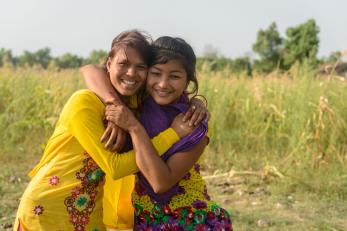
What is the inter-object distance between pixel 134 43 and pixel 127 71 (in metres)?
0.10

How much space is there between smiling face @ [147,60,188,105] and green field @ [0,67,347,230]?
80.8 inches

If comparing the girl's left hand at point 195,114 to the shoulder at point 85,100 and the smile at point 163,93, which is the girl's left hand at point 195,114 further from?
the shoulder at point 85,100

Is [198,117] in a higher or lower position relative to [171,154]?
higher

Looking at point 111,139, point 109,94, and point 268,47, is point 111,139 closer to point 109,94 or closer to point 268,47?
point 109,94

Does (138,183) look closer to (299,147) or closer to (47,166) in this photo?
(47,166)

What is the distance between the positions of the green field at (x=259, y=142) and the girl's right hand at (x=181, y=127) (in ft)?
6.62

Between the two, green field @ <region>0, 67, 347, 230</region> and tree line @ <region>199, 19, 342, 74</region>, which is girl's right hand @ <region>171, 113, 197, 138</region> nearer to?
green field @ <region>0, 67, 347, 230</region>

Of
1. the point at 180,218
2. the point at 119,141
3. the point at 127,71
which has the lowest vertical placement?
the point at 180,218

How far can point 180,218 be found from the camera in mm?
2010

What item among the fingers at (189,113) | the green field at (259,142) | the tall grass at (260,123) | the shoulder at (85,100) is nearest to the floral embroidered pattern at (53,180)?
the shoulder at (85,100)

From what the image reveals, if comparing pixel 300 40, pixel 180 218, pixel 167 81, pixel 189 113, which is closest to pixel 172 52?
pixel 167 81

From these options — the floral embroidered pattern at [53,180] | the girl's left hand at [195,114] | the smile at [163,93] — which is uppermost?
the smile at [163,93]

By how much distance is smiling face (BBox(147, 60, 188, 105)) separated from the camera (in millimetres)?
1955

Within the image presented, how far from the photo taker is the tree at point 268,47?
90.8 feet
